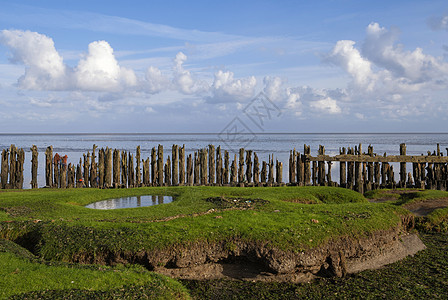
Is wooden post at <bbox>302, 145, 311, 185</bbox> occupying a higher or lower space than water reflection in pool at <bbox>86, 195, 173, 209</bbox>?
higher

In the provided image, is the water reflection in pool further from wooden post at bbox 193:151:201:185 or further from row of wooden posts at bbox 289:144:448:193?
row of wooden posts at bbox 289:144:448:193

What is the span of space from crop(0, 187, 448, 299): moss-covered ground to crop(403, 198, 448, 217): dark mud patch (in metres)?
2.81

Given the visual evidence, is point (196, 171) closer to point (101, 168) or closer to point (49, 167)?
point (101, 168)

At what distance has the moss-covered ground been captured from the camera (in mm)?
7922

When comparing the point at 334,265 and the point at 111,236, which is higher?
the point at 111,236

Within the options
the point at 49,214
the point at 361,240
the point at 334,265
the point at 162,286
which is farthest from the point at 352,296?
the point at 49,214

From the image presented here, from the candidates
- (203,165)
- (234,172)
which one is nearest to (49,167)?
(203,165)

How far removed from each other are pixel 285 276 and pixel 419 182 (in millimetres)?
16636

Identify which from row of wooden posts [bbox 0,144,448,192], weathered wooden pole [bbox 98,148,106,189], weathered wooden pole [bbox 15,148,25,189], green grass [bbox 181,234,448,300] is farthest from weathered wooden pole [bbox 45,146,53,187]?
green grass [bbox 181,234,448,300]

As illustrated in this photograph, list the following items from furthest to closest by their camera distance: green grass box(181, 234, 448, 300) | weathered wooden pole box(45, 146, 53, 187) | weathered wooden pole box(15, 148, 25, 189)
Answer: weathered wooden pole box(15, 148, 25, 189) → weathered wooden pole box(45, 146, 53, 187) → green grass box(181, 234, 448, 300)

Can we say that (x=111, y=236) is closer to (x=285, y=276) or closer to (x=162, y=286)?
(x=162, y=286)

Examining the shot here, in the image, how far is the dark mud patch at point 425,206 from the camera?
16.5 metres

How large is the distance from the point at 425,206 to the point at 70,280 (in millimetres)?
15432

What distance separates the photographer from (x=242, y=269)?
10117 mm
